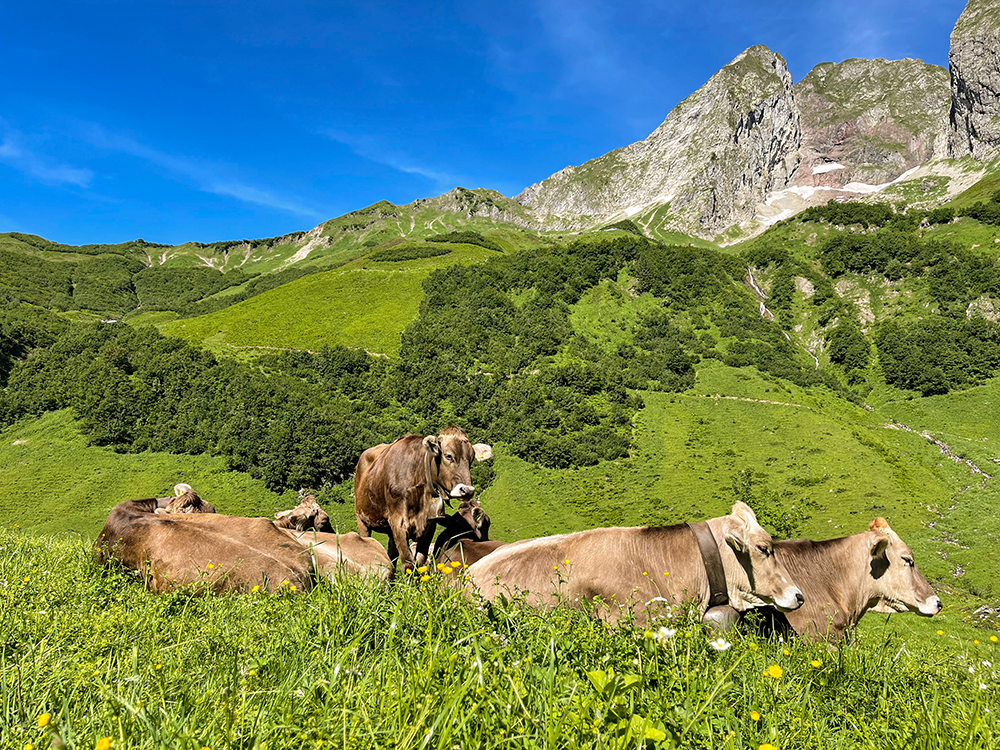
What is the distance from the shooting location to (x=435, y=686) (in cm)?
242

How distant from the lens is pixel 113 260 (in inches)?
6909

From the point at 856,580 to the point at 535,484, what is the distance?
34230 millimetres

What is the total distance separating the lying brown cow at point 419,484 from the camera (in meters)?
9.37

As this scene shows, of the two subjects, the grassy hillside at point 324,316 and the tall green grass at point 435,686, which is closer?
the tall green grass at point 435,686

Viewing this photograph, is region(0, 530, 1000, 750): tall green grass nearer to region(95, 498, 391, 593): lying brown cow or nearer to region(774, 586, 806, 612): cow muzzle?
region(774, 586, 806, 612): cow muzzle

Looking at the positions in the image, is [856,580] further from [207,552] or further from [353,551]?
[207,552]

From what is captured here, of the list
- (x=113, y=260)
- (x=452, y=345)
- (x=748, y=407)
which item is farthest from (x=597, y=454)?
(x=113, y=260)

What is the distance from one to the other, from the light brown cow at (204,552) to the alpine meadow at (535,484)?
0.41 feet

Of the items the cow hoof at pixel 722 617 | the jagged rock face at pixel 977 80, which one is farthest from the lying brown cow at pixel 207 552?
the jagged rock face at pixel 977 80

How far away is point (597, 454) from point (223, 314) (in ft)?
178

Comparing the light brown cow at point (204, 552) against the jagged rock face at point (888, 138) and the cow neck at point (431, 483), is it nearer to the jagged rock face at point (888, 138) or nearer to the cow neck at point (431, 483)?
the cow neck at point (431, 483)

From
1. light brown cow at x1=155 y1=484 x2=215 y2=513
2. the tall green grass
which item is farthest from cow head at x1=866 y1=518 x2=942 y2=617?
light brown cow at x1=155 y1=484 x2=215 y2=513

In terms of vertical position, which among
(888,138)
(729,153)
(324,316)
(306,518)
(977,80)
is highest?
(888,138)

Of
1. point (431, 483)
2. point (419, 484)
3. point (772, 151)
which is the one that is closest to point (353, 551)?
point (419, 484)
